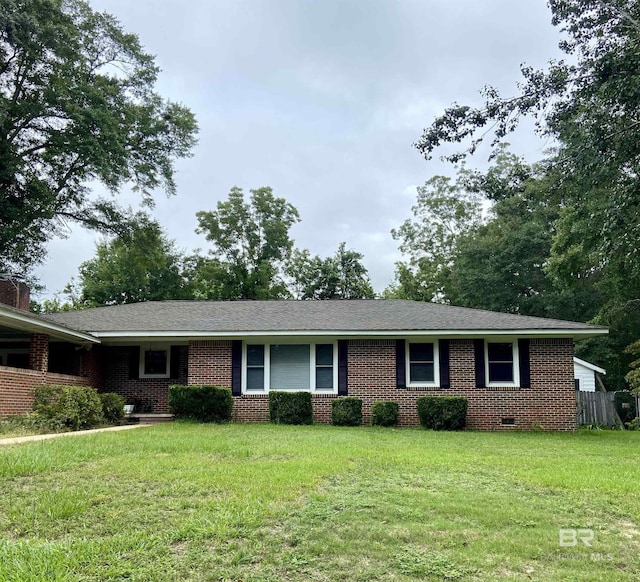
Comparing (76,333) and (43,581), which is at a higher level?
(76,333)

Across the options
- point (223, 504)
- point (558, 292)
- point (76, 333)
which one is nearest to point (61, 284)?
point (76, 333)

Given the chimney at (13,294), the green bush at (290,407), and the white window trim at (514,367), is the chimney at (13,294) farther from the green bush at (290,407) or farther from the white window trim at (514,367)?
the white window trim at (514,367)

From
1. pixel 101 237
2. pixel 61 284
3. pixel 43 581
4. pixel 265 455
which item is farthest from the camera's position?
pixel 61 284

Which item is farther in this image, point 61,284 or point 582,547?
point 61,284

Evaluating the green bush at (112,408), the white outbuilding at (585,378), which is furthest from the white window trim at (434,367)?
the white outbuilding at (585,378)

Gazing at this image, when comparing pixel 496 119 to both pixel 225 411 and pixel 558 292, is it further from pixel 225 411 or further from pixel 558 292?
pixel 558 292

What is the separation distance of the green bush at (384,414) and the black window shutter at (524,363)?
358 cm

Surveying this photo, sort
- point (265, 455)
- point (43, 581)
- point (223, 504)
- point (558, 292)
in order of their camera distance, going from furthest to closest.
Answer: point (558, 292), point (265, 455), point (223, 504), point (43, 581)

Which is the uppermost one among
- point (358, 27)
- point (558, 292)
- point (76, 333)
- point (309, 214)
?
point (309, 214)

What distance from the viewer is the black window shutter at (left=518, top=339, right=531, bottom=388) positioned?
15820 mm

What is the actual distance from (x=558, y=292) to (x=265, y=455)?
24630mm

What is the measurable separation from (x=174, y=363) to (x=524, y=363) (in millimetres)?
10034

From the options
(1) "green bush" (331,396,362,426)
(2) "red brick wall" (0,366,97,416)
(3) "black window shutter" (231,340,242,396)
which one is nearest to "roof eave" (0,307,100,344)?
(2) "red brick wall" (0,366,97,416)

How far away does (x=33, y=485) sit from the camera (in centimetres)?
591
